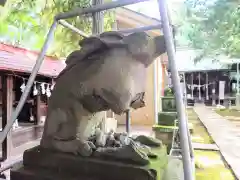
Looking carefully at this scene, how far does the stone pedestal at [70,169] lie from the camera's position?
1153 mm

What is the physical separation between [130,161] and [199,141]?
496cm

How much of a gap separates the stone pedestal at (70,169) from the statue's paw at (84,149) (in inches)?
1.1

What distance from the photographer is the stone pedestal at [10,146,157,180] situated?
1.15 metres

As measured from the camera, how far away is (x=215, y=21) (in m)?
6.96

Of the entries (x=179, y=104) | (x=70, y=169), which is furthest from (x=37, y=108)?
(x=179, y=104)

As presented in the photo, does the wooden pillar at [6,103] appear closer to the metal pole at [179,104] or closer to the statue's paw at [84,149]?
the statue's paw at [84,149]

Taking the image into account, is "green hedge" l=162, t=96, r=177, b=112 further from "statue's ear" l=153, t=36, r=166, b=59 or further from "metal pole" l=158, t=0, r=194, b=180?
"metal pole" l=158, t=0, r=194, b=180

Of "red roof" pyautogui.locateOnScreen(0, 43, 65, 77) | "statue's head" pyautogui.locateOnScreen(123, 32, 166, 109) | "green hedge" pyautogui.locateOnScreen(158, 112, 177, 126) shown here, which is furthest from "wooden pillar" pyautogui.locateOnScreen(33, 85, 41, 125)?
"statue's head" pyautogui.locateOnScreen(123, 32, 166, 109)

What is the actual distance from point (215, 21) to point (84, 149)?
675cm

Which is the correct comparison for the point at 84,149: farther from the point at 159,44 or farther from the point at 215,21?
the point at 215,21

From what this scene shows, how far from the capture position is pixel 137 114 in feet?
28.7

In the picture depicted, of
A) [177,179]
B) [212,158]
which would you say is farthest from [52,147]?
[212,158]

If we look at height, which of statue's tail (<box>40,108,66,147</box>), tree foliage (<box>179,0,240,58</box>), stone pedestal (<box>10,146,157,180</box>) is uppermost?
tree foliage (<box>179,0,240,58</box>)

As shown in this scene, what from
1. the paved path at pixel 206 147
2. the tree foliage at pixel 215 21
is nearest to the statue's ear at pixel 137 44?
the paved path at pixel 206 147
